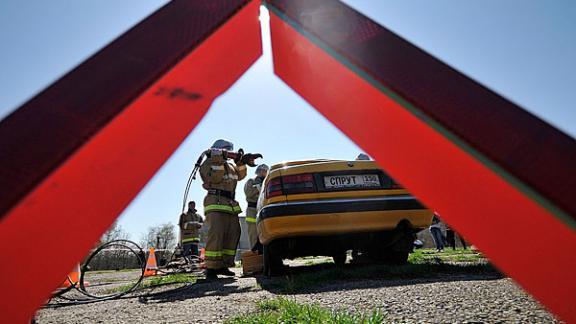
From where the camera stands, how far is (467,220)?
2.46ft

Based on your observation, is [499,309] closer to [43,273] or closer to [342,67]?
[342,67]

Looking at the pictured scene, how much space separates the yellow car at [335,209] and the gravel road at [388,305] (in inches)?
27.8

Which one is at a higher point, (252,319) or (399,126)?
(399,126)

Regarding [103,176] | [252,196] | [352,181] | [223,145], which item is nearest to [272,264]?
[352,181]

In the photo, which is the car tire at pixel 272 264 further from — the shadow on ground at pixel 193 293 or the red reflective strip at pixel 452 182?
A: the red reflective strip at pixel 452 182

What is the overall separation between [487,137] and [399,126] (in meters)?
0.20

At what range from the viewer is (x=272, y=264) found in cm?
423

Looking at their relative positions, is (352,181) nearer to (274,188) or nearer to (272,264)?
(274,188)

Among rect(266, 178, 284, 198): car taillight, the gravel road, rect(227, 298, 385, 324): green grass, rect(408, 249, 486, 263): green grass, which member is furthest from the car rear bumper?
rect(408, 249, 486, 263): green grass

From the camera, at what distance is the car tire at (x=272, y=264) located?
4156mm

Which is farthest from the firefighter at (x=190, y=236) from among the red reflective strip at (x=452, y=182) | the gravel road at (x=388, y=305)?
the red reflective strip at (x=452, y=182)

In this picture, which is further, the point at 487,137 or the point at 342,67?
the point at 342,67

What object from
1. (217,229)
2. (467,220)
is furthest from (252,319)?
(217,229)

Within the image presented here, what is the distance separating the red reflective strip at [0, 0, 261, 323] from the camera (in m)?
0.56
